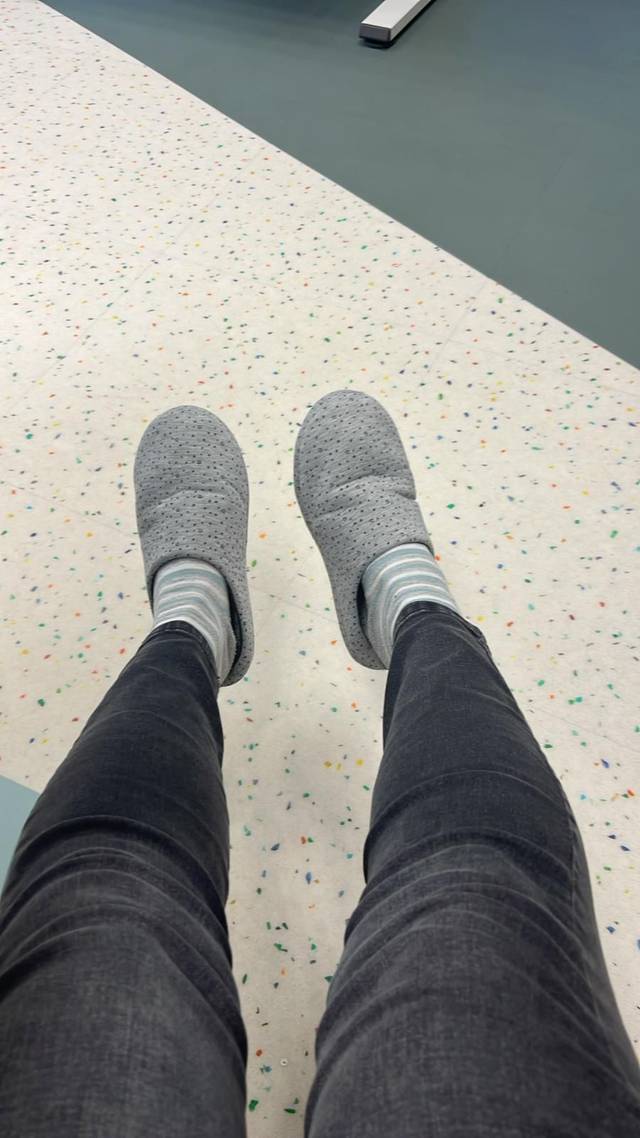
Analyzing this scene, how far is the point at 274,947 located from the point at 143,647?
0.31 meters

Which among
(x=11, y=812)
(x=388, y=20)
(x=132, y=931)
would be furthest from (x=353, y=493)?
(x=388, y=20)

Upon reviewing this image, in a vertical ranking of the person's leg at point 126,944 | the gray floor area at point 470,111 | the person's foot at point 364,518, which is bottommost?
the person's leg at point 126,944

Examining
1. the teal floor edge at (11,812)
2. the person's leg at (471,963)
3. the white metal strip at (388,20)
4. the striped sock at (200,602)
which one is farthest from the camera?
the white metal strip at (388,20)

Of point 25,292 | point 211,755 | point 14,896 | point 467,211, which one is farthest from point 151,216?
point 14,896

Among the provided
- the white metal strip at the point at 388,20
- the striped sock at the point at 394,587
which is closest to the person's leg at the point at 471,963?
the striped sock at the point at 394,587

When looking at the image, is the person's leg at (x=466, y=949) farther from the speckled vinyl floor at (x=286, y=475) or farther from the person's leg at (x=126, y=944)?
the speckled vinyl floor at (x=286, y=475)

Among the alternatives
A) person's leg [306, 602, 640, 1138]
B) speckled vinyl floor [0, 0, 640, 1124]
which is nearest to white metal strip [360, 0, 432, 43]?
speckled vinyl floor [0, 0, 640, 1124]

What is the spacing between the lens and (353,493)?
1001 millimetres

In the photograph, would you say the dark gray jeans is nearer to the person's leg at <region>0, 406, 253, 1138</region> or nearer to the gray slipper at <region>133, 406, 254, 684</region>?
the person's leg at <region>0, 406, 253, 1138</region>

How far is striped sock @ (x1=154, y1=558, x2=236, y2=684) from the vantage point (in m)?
0.82

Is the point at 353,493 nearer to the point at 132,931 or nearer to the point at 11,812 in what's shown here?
the point at 11,812

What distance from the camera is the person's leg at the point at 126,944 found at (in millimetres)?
417

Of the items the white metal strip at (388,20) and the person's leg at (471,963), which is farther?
the white metal strip at (388,20)

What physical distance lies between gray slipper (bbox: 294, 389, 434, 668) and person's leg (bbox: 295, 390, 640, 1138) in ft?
0.51
